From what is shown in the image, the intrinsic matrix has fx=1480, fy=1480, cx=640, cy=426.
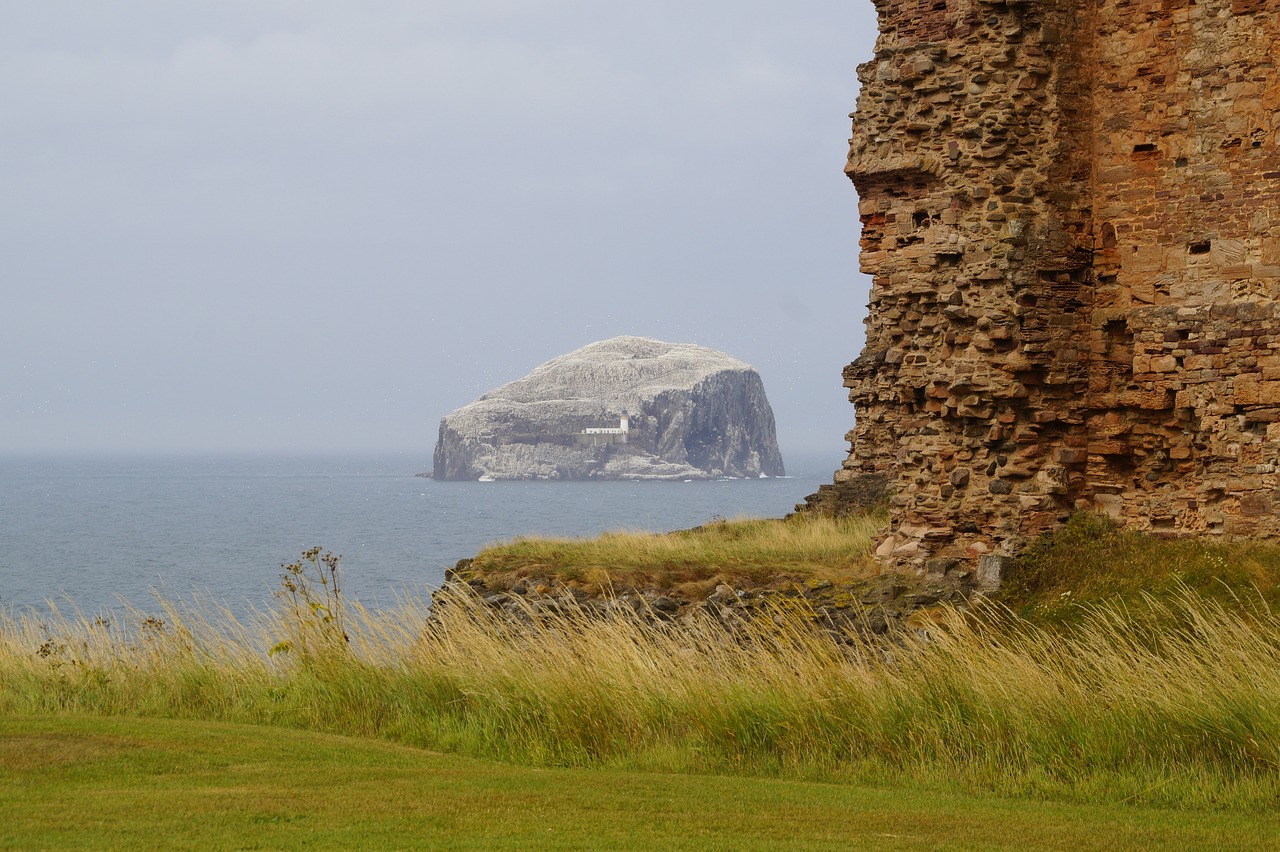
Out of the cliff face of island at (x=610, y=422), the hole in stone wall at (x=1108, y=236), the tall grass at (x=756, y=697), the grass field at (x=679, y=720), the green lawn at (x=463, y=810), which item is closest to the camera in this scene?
the green lawn at (x=463, y=810)

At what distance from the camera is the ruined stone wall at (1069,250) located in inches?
599

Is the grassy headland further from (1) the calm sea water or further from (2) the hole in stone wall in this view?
(2) the hole in stone wall

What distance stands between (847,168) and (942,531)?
438 cm

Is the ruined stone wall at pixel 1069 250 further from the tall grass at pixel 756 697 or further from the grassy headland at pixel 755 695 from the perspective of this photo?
the tall grass at pixel 756 697

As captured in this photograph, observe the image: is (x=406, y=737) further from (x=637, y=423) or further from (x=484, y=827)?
(x=637, y=423)

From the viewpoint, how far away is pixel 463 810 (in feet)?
24.9

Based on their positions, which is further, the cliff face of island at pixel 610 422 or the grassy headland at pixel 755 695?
the cliff face of island at pixel 610 422

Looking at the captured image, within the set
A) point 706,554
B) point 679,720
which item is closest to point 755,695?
point 679,720

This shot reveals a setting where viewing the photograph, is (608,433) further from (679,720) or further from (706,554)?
(679,720)

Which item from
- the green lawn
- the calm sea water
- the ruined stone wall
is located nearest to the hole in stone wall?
the ruined stone wall

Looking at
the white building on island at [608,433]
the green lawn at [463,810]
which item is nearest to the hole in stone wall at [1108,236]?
the green lawn at [463,810]

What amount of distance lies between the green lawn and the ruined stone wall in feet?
26.4

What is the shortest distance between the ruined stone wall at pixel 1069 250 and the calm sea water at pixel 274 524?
6.47 m

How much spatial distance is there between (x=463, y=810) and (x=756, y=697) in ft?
9.71
